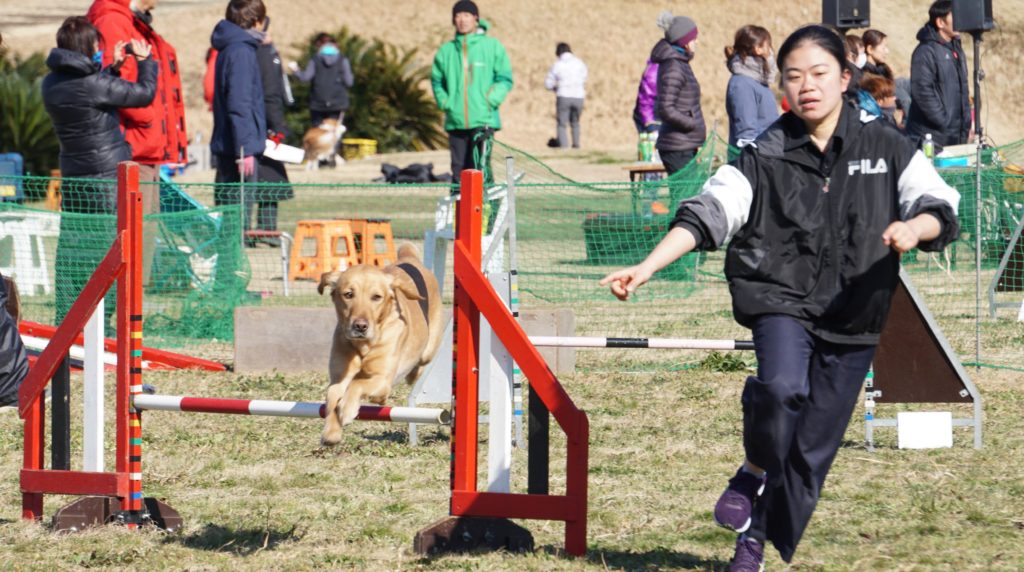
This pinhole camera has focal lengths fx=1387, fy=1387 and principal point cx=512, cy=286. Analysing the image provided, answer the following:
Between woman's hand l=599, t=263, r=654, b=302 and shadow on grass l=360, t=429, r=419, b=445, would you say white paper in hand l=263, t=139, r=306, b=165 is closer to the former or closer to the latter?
shadow on grass l=360, t=429, r=419, b=445

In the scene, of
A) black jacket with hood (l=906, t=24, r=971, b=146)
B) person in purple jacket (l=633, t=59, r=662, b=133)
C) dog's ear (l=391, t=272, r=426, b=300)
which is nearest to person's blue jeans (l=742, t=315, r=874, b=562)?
dog's ear (l=391, t=272, r=426, b=300)

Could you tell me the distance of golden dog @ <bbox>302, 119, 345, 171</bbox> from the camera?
79.7 ft

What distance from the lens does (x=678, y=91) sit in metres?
12.0

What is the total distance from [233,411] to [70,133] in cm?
567

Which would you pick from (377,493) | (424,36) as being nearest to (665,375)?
(377,493)

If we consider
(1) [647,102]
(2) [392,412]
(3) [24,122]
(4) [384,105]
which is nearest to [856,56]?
(1) [647,102]

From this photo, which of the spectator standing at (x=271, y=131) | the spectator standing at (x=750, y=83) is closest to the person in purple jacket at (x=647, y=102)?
the spectator standing at (x=750, y=83)

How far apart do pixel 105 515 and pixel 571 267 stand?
26.9 ft

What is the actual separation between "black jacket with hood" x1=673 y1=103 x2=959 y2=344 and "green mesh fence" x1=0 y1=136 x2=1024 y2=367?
17.0 ft

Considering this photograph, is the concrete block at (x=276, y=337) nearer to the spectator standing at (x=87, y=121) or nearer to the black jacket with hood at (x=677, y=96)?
the spectator standing at (x=87, y=121)

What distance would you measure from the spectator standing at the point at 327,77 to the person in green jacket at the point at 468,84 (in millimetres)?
9386

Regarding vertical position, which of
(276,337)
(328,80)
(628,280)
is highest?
(328,80)

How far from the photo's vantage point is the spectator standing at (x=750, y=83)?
35.7 feet

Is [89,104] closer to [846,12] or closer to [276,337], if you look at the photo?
[276,337]
